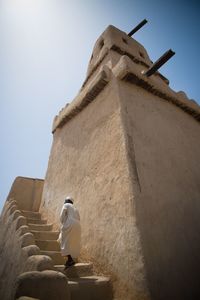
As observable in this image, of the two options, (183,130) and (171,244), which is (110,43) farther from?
(171,244)

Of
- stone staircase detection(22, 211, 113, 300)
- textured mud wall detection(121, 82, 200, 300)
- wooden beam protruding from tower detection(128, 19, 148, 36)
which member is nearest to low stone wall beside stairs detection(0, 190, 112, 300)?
stone staircase detection(22, 211, 113, 300)

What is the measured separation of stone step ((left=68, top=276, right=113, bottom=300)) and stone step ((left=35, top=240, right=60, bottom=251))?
129 cm

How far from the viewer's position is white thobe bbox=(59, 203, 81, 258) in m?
3.83

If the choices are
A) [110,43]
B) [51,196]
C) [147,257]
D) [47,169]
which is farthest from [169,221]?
[110,43]

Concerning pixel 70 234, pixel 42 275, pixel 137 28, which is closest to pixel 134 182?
pixel 70 234

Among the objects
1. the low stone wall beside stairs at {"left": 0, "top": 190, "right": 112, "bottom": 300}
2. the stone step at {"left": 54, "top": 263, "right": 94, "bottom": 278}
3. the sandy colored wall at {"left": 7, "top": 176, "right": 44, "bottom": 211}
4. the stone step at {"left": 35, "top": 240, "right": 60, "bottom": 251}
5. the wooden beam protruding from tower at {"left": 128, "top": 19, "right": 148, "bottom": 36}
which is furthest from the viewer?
the wooden beam protruding from tower at {"left": 128, "top": 19, "right": 148, "bottom": 36}

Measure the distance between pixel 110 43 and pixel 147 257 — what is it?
8503 mm

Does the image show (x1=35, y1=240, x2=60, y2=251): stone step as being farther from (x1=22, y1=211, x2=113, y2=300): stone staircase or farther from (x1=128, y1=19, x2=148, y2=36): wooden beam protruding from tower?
(x1=128, y1=19, x2=148, y2=36): wooden beam protruding from tower

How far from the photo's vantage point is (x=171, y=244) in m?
3.57

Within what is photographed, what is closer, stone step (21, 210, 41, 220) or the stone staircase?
the stone staircase

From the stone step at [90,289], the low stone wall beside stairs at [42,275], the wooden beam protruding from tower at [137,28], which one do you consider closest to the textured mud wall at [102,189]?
the stone step at [90,289]

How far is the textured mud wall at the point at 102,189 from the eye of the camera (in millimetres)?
3281

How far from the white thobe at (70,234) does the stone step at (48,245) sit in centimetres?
59

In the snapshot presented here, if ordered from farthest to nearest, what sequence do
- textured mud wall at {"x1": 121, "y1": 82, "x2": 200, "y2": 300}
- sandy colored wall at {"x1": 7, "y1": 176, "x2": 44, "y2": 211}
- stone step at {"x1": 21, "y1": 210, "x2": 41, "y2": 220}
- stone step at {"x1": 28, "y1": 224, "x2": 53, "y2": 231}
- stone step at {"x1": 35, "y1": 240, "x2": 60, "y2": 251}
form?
1. sandy colored wall at {"x1": 7, "y1": 176, "x2": 44, "y2": 211}
2. stone step at {"x1": 21, "y1": 210, "x2": 41, "y2": 220}
3. stone step at {"x1": 28, "y1": 224, "x2": 53, "y2": 231}
4. stone step at {"x1": 35, "y1": 240, "x2": 60, "y2": 251}
5. textured mud wall at {"x1": 121, "y1": 82, "x2": 200, "y2": 300}
